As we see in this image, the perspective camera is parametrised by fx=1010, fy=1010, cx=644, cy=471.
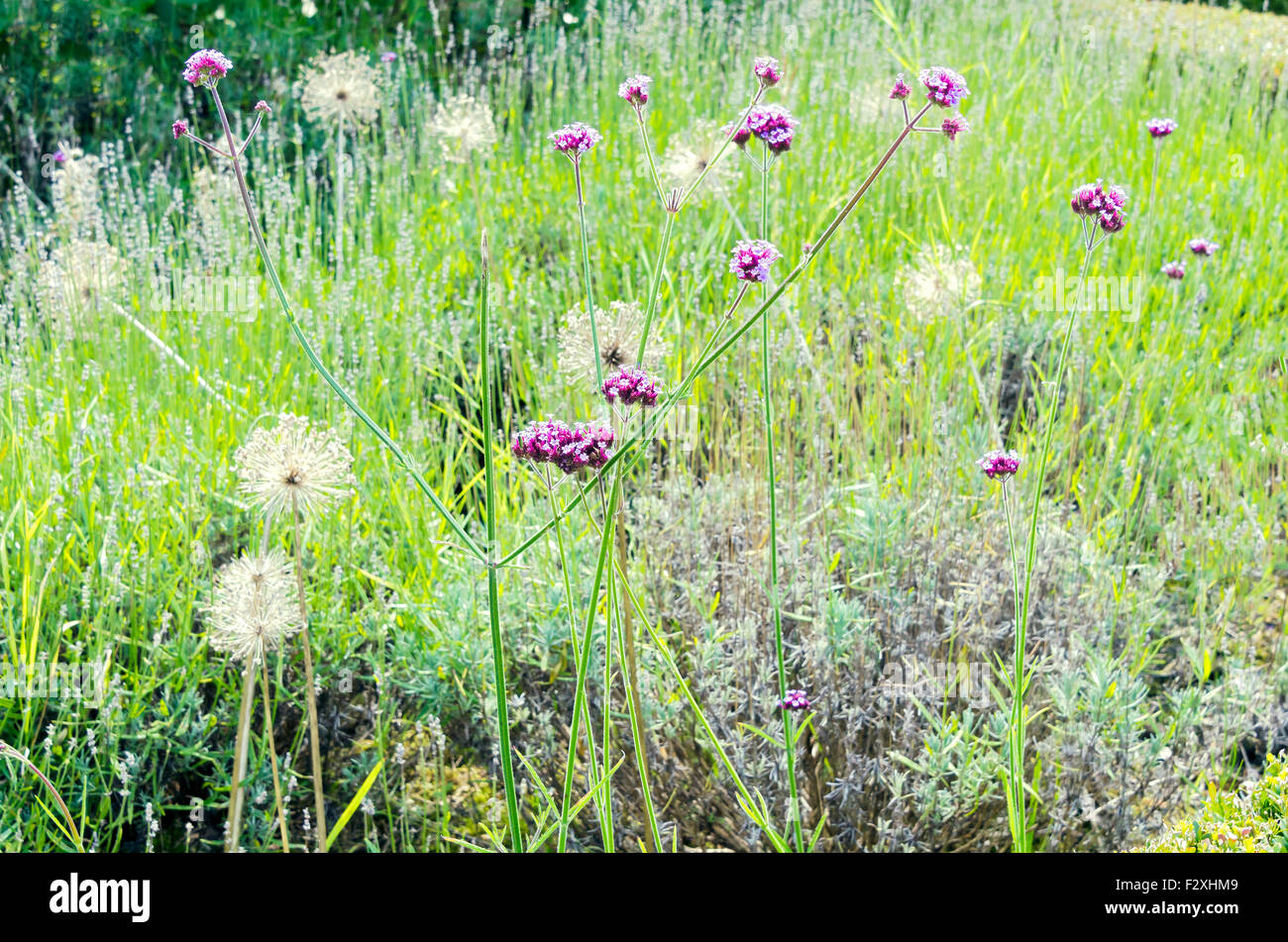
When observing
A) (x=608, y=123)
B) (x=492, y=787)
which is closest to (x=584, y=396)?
(x=492, y=787)

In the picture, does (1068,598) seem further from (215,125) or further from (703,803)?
(215,125)

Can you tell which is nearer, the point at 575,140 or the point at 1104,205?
the point at 575,140

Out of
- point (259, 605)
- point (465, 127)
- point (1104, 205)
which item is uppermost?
point (1104, 205)

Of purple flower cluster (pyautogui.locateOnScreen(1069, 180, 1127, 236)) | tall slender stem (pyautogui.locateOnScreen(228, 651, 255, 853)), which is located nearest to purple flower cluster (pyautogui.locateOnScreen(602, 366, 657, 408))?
tall slender stem (pyautogui.locateOnScreen(228, 651, 255, 853))

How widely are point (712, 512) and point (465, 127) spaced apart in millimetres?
1802

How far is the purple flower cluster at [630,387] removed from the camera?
122 centimetres

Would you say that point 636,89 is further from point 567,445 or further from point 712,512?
point 712,512

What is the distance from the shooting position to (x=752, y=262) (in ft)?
4.11

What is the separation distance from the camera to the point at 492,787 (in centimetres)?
190

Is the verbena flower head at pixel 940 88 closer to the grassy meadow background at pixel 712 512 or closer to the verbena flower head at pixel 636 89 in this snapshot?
the verbena flower head at pixel 636 89

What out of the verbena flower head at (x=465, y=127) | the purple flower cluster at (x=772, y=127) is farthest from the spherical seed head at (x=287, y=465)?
the verbena flower head at (x=465, y=127)

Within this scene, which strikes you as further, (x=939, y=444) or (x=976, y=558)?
(x=939, y=444)

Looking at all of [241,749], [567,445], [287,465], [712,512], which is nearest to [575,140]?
[567,445]
